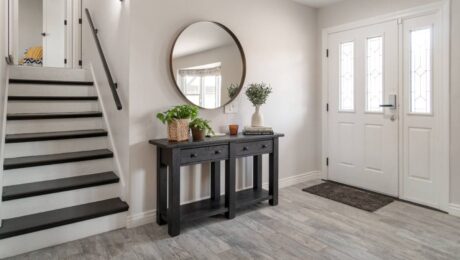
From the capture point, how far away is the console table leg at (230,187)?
2805 mm

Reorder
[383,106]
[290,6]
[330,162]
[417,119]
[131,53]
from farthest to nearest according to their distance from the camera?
[330,162] < [290,6] < [383,106] < [417,119] < [131,53]

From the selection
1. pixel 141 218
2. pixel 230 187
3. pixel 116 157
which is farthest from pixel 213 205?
pixel 116 157

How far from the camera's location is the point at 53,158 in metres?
2.71

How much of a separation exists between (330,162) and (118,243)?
2.92 m

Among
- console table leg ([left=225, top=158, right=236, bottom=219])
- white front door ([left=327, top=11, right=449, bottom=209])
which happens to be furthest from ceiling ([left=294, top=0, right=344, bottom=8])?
console table leg ([left=225, top=158, right=236, bottom=219])

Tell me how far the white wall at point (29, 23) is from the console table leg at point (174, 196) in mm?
6050

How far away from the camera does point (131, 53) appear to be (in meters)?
2.59

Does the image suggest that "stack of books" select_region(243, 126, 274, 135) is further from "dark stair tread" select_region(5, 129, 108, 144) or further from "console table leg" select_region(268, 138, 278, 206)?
"dark stair tread" select_region(5, 129, 108, 144)

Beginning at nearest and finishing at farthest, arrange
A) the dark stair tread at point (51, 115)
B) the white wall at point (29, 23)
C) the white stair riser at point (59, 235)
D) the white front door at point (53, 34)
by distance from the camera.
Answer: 1. the white stair riser at point (59, 235)
2. the dark stair tread at point (51, 115)
3. the white front door at point (53, 34)
4. the white wall at point (29, 23)

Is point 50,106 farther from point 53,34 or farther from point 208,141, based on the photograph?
point 53,34

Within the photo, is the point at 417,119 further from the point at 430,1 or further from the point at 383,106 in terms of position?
the point at 430,1

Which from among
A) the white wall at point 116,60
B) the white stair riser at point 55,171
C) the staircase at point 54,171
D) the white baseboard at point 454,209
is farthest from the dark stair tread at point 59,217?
the white baseboard at point 454,209

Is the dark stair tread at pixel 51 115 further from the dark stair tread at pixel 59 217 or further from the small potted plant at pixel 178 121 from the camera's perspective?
the small potted plant at pixel 178 121

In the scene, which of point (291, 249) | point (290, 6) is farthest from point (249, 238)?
point (290, 6)
